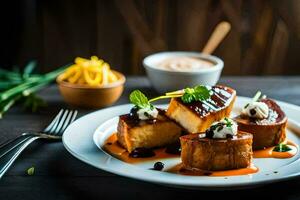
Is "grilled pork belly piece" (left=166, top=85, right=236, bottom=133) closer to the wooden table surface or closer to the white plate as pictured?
the white plate

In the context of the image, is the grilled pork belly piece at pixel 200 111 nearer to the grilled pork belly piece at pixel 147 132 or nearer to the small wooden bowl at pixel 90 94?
the grilled pork belly piece at pixel 147 132

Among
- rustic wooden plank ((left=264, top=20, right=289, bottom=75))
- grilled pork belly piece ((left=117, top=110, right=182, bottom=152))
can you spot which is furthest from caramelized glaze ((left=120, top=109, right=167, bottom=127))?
rustic wooden plank ((left=264, top=20, right=289, bottom=75))

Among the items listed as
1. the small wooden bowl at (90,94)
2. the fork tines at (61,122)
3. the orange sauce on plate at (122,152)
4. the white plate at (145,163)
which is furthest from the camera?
the small wooden bowl at (90,94)

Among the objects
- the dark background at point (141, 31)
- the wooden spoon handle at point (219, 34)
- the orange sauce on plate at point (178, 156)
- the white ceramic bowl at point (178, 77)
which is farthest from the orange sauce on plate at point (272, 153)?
the dark background at point (141, 31)

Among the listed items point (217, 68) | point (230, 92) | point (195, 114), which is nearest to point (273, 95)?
point (217, 68)

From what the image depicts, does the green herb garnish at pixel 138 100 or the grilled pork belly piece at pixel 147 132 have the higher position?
the green herb garnish at pixel 138 100
